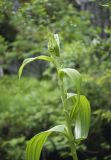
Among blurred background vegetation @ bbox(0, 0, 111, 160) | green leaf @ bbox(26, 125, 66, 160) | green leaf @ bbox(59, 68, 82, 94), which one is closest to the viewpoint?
green leaf @ bbox(59, 68, 82, 94)

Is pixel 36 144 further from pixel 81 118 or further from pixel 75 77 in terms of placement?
pixel 75 77

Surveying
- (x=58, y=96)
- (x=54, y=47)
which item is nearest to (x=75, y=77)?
(x=54, y=47)

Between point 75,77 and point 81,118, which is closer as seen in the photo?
point 75,77

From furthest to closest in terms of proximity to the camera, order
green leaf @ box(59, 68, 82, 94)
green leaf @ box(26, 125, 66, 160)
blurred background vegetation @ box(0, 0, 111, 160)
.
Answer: blurred background vegetation @ box(0, 0, 111, 160), green leaf @ box(26, 125, 66, 160), green leaf @ box(59, 68, 82, 94)

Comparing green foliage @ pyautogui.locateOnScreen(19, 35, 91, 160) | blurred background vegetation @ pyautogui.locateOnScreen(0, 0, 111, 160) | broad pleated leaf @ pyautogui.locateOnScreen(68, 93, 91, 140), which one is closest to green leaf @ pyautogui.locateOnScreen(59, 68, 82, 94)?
green foliage @ pyautogui.locateOnScreen(19, 35, 91, 160)

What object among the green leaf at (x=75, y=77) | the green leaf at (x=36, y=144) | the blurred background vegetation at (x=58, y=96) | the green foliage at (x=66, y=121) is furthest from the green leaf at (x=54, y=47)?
the blurred background vegetation at (x=58, y=96)

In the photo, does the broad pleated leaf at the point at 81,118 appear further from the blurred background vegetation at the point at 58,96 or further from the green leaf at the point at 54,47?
the blurred background vegetation at the point at 58,96

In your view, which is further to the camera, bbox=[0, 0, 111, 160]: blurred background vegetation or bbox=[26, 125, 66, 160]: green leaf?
bbox=[0, 0, 111, 160]: blurred background vegetation

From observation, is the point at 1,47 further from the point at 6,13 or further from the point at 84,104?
the point at 84,104

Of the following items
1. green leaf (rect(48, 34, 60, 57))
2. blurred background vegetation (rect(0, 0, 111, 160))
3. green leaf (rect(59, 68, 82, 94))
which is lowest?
blurred background vegetation (rect(0, 0, 111, 160))

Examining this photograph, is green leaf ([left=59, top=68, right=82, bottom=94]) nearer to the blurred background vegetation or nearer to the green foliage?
the green foliage

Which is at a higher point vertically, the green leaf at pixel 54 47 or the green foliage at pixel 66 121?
the green leaf at pixel 54 47
